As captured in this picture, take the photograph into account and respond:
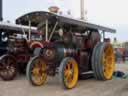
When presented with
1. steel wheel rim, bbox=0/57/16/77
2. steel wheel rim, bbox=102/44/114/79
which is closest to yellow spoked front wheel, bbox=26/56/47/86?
steel wheel rim, bbox=0/57/16/77

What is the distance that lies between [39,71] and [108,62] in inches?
114

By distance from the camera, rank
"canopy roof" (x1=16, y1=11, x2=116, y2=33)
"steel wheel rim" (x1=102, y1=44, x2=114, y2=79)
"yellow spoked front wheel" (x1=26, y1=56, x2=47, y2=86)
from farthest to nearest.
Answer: "steel wheel rim" (x1=102, y1=44, x2=114, y2=79)
"yellow spoked front wheel" (x1=26, y1=56, x2=47, y2=86)
"canopy roof" (x1=16, y1=11, x2=116, y2=33)

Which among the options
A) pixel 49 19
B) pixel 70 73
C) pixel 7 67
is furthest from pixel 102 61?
pixel 7 67

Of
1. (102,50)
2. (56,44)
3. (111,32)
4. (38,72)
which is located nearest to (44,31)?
(56,44)

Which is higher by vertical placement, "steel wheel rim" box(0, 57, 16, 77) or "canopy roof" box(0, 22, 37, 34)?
"canopy roof" box(0, 22, 37, 34)

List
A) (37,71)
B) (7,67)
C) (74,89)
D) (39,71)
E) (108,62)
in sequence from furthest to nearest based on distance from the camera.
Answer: (7,67), (108,62), (39,71), (37,71), (74,89)

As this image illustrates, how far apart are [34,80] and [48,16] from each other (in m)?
2.03

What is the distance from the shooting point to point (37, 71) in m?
10.8

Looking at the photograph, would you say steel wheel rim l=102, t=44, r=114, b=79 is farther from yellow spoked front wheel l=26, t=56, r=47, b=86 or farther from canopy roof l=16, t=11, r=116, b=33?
yellow spoked front wheel l=26, t=56, r=47, b=86

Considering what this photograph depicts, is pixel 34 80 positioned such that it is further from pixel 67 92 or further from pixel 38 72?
pixel 67 92

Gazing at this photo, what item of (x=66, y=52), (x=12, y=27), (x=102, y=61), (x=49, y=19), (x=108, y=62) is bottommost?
(x=108, y=62)

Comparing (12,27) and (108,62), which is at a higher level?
(12,27)

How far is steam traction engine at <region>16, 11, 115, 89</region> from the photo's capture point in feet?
34.2

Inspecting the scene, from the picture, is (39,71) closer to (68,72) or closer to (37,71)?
(37,71)
